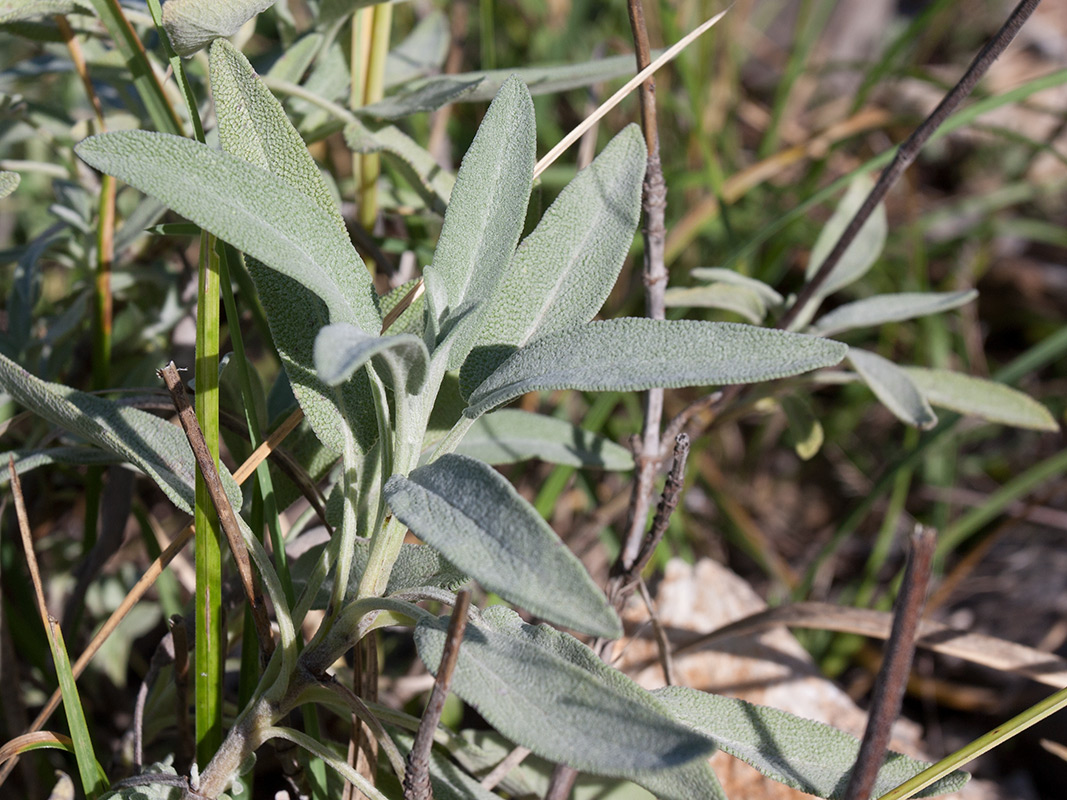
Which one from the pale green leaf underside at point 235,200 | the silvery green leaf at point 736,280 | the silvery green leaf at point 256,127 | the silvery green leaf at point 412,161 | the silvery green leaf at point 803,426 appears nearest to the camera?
the pale green leaf underside at point 235,200

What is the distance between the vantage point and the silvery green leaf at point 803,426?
1189 millimetres

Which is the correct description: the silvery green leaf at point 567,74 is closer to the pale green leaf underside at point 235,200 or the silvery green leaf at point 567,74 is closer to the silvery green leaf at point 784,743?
the pale green leaf underside at point 235,200

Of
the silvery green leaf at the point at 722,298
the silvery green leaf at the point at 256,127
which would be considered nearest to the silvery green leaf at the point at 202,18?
the silvery green leaf at the point at 256,127

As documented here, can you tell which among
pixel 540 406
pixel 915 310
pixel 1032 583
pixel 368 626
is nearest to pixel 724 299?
pixel 915 310

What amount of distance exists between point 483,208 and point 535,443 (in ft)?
1.18

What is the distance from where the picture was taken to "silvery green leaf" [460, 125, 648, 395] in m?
0.77

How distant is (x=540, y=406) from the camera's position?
1.60 metres

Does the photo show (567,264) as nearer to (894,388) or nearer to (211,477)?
(211,477)

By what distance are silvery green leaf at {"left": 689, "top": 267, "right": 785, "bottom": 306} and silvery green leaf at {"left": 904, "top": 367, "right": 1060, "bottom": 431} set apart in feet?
0.68

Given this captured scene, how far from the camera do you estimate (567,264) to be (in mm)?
793

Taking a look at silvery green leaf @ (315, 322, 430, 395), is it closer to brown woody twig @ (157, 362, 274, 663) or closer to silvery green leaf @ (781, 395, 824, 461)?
brown woody twig @ (157, 362, 274, 663)

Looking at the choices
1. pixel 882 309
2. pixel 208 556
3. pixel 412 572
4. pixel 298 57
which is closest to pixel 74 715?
pixel 208 556

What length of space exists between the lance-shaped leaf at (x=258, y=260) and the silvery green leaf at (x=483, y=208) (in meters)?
0.07

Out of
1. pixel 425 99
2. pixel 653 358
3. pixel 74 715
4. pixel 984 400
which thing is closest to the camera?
pixel 653 358
